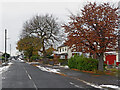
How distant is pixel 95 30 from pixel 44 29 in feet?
100.0

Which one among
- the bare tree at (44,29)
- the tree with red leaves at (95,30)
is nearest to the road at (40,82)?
the tree with red leaves at (95,30)

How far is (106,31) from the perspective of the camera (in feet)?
61.2

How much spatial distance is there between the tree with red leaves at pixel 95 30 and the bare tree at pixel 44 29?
90.5 feet

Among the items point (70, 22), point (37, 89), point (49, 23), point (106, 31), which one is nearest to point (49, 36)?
point (49, 23)

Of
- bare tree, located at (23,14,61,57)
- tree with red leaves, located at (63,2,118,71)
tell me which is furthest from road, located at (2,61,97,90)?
bare tree, located at (23,14,61,57)

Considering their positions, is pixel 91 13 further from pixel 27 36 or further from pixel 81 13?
pixel 27 36

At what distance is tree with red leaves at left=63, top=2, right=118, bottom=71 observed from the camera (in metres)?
18.8

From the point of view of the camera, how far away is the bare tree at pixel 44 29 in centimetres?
4819

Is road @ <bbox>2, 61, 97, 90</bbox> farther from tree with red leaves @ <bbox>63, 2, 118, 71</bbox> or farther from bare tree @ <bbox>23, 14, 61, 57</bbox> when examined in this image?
bare tree @ <bbox>23, 14, 61, 57</bbox>

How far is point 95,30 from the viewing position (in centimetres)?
1947

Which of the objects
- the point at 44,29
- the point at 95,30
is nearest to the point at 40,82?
the point at 95,30

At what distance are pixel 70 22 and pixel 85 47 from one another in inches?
135

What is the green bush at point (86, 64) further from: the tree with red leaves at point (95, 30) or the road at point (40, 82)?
the road at point (40, 82)

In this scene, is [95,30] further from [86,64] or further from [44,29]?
[44,29]
